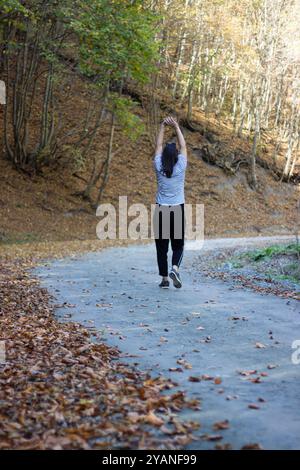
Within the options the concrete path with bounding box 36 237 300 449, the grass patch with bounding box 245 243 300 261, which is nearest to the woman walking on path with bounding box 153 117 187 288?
the concrete path with bounding box 36 237 300 449

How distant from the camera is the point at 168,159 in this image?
9.86 m

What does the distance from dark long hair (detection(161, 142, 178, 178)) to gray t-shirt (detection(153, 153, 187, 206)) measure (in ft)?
0.20

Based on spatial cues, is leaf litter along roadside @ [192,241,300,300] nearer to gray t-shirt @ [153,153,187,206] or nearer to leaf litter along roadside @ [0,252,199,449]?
gray t-shirt @ [153,153,187,206]

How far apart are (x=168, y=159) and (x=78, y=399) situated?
5.80 meters

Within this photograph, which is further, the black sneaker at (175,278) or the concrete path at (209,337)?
the black sneaker at (175,278)

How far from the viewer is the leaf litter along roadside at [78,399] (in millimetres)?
3920

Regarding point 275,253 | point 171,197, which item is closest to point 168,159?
point 171,197

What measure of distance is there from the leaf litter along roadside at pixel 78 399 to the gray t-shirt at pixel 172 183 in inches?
135

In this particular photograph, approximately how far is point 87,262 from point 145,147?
21.6 meters

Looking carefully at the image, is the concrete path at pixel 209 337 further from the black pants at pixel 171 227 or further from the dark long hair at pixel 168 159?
the dark long hair at pixel 168 159

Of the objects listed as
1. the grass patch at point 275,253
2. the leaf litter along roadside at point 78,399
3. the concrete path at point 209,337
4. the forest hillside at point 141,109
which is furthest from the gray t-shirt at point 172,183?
the forest hillside at point 141,109

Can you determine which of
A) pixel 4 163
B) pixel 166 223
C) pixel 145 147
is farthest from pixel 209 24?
pixel 166 223

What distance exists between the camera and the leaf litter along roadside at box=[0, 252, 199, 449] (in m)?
3.92

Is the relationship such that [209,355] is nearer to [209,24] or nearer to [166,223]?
[166,223]
